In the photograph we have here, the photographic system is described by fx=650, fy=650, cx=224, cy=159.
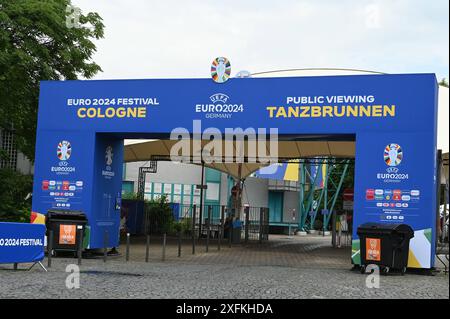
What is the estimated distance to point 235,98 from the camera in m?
17.6

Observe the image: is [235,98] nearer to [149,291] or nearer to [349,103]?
[349,103]

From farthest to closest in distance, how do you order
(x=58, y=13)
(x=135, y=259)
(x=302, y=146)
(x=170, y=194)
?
(x=170, y=194), (x=302, y=146), (x=58, y=13), (x=135, y=259)

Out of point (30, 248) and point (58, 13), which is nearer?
point (30, 248)

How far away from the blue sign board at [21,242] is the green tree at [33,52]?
10.5m

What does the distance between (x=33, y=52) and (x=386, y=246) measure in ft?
49.7

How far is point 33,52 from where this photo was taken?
23875 mm

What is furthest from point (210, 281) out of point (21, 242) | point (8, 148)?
point (8, 148)

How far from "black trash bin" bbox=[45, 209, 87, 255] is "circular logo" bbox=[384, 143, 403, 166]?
26.8 ft

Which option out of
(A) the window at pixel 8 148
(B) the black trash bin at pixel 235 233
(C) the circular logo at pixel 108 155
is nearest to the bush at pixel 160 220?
(B) the black trash bin at pixel 235 233

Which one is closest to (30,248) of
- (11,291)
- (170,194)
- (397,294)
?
(11,291)

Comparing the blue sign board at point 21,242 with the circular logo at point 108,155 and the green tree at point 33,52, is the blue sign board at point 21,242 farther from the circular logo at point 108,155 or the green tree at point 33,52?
the green tree at point 33,52

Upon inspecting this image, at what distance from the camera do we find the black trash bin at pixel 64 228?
17469 millimetres

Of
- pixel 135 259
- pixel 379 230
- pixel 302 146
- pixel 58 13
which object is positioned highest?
pixel 58 13
